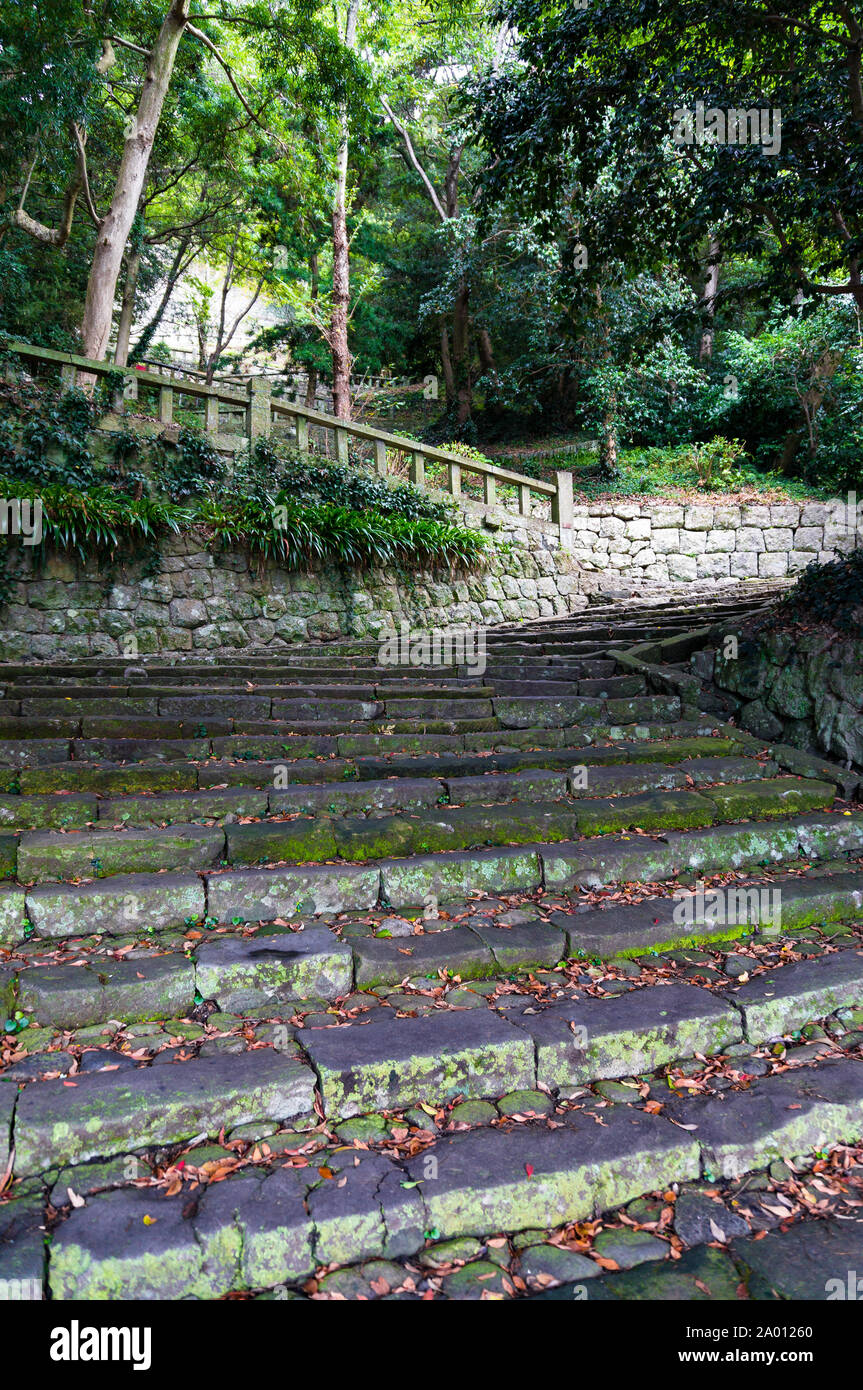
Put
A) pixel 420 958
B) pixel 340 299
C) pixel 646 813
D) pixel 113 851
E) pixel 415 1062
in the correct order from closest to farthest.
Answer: pixel 415 1062 < pixel 420 958 < pixel 113 851 < pixel 646 813 < pixel 340 299

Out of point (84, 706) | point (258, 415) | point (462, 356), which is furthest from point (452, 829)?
point (462, 356)

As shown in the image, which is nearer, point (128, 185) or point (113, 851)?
point (113, 851)

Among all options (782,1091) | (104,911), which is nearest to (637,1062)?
(782,1091)

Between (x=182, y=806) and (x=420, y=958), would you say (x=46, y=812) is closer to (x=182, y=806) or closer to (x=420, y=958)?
(x=182, y=806)

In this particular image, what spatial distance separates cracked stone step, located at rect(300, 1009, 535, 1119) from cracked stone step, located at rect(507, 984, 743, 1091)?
0.10 metres

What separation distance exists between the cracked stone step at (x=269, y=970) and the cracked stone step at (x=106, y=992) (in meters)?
0.09

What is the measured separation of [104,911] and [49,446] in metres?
6.78

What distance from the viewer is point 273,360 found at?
20.0 metres

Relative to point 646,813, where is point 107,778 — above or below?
above

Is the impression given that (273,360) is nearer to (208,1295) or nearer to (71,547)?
(71,547)

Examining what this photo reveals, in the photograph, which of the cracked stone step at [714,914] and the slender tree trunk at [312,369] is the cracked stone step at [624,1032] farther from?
the slender tree trunk at [312,369]

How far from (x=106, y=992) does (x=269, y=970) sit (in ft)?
1.82

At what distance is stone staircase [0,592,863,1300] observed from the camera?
6.54ft

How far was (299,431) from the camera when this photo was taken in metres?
9.98
